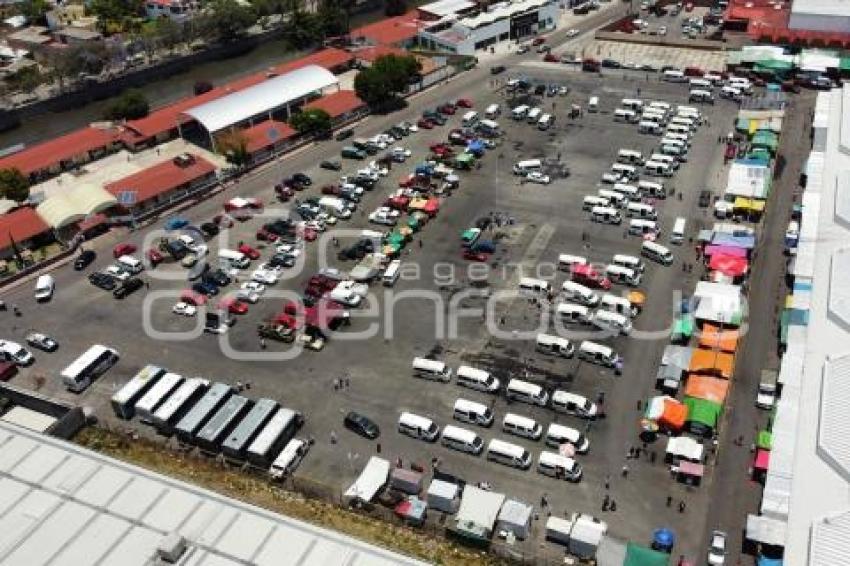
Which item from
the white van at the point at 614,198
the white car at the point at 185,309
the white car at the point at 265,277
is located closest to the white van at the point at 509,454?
the white car at the point at 265,277

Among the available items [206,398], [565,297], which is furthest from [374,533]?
[565,297]

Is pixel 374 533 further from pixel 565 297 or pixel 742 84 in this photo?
pixel 742 84

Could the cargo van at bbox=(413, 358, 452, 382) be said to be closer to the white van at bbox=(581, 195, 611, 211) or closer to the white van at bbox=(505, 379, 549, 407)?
the white van at bbox=(505, 379, 549, 407)

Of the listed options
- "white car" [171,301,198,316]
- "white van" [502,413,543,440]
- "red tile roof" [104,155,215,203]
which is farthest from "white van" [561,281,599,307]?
"red tile roof" [104,155,215,203]

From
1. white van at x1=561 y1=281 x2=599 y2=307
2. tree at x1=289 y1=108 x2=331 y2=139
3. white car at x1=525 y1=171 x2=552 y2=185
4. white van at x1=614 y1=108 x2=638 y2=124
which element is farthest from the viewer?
white van at x1=614 y1=108 x2=638 y2=124

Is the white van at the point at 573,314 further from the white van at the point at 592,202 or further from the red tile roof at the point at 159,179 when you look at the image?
the red tile roof at the point at 159,179
